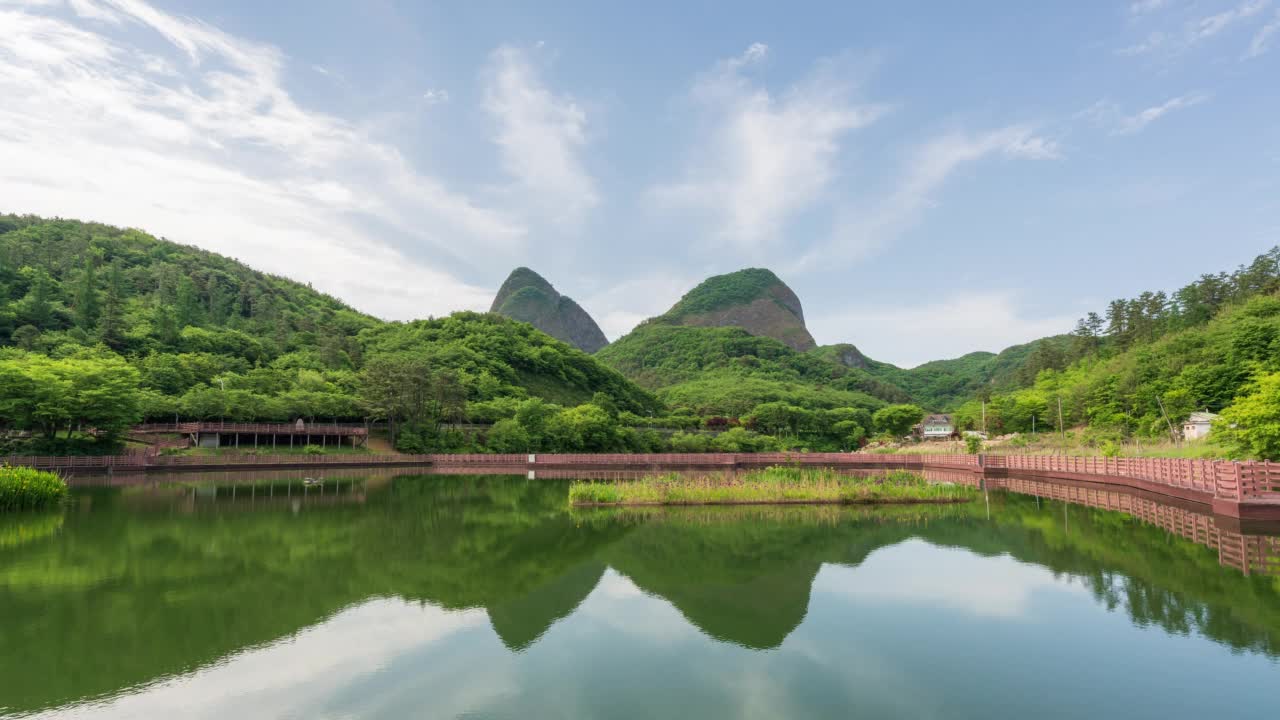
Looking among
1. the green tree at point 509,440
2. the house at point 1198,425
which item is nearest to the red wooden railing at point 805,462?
the green tree at point 509,440

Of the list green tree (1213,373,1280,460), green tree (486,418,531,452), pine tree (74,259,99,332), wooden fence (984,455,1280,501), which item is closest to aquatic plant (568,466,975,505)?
wooden fence (984,455,1280,501)

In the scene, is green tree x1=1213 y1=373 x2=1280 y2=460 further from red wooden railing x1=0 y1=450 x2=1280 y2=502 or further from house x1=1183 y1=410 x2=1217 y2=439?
house x1=1183 y1=410 x2=1217 y2=439

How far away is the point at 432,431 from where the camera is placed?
63.5 metres

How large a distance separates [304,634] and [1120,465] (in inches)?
1429

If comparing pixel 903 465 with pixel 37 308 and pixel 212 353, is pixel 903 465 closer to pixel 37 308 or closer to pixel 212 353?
pixel 212 353

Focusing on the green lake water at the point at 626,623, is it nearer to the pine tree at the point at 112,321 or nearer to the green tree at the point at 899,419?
the pine tree at the point at 112,321

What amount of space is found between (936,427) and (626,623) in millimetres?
113229

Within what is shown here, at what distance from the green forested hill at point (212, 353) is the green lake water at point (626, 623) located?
33.6 meters

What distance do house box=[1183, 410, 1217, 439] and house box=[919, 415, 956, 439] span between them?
60.2 m

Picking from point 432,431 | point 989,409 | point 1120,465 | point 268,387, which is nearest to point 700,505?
point 1120,465

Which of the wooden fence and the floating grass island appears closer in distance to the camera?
the wooden fence

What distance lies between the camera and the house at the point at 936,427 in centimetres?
10749

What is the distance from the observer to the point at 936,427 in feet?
370

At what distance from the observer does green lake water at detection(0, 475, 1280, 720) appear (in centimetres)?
777
